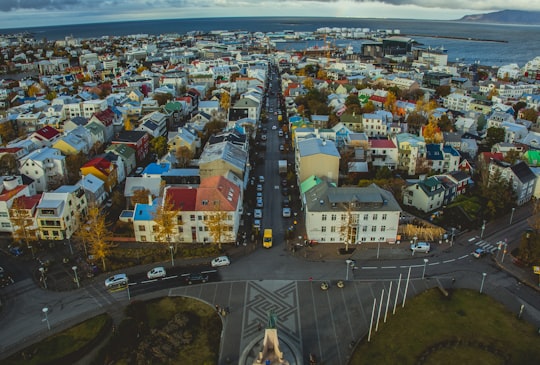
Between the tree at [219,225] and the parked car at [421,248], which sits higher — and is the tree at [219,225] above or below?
above

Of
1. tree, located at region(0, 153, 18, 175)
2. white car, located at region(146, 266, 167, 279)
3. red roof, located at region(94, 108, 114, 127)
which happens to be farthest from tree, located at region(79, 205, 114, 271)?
red roof, located at region(94, 108, 114, 127)

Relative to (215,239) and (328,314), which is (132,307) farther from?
(328,314)

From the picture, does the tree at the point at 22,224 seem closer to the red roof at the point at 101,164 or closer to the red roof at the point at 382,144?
the red roof at the point at 101,164

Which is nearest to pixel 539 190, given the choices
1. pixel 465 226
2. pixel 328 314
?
pixel 465 226

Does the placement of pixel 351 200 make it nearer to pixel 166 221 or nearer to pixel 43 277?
pixel 166 221

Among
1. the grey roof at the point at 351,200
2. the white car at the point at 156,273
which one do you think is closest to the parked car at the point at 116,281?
the white car at the point at 156,273

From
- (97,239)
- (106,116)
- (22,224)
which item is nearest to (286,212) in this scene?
(97,239)
